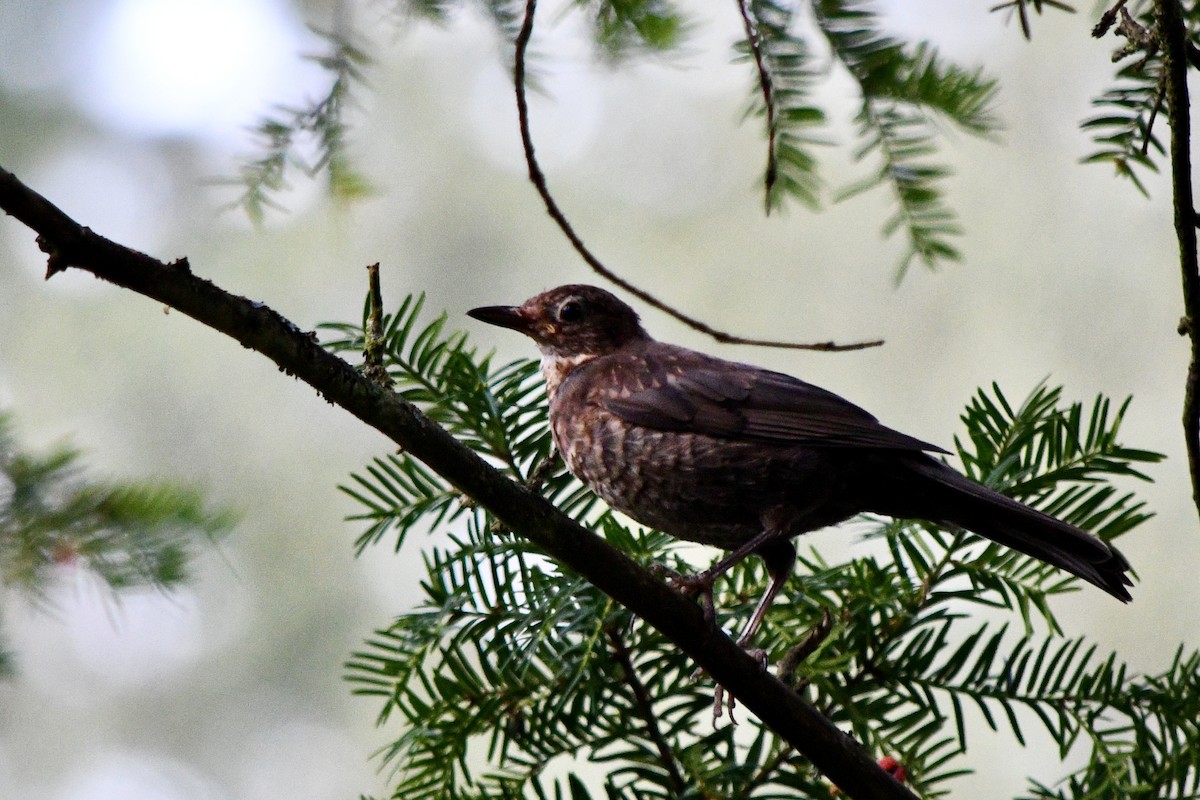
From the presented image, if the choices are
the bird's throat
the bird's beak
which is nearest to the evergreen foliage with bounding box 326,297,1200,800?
the bird's beak

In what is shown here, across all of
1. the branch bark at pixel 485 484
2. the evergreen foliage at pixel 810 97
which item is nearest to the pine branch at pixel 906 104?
the evergreen foliage at pixel 810 97

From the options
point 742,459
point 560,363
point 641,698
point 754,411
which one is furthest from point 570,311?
point 641,698

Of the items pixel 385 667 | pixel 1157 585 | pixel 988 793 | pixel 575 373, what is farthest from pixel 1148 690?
pixel 1157 585

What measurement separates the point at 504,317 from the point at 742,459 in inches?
37.2

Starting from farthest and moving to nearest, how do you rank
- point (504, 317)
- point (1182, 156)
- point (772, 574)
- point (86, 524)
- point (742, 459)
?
point (504, 317), point (742, 459), point (772, 574), point (86, 524), point (1182, 156)

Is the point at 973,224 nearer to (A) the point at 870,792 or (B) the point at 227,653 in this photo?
(B) the point at 227,653

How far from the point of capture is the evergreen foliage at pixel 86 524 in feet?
6.58

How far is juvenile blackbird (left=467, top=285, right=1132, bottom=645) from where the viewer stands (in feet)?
8.13

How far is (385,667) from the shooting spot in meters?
1.90

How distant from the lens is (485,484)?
5.42 feet

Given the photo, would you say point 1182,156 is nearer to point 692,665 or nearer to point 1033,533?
point 1033,533

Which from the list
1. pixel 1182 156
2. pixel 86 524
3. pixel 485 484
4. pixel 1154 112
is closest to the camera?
pixel 485 484

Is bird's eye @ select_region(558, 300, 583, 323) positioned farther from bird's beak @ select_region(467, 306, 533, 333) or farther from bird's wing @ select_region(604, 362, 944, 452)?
bird's wing @ select_region(604, 362, 944, 452)

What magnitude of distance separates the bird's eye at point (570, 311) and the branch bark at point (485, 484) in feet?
5.85
